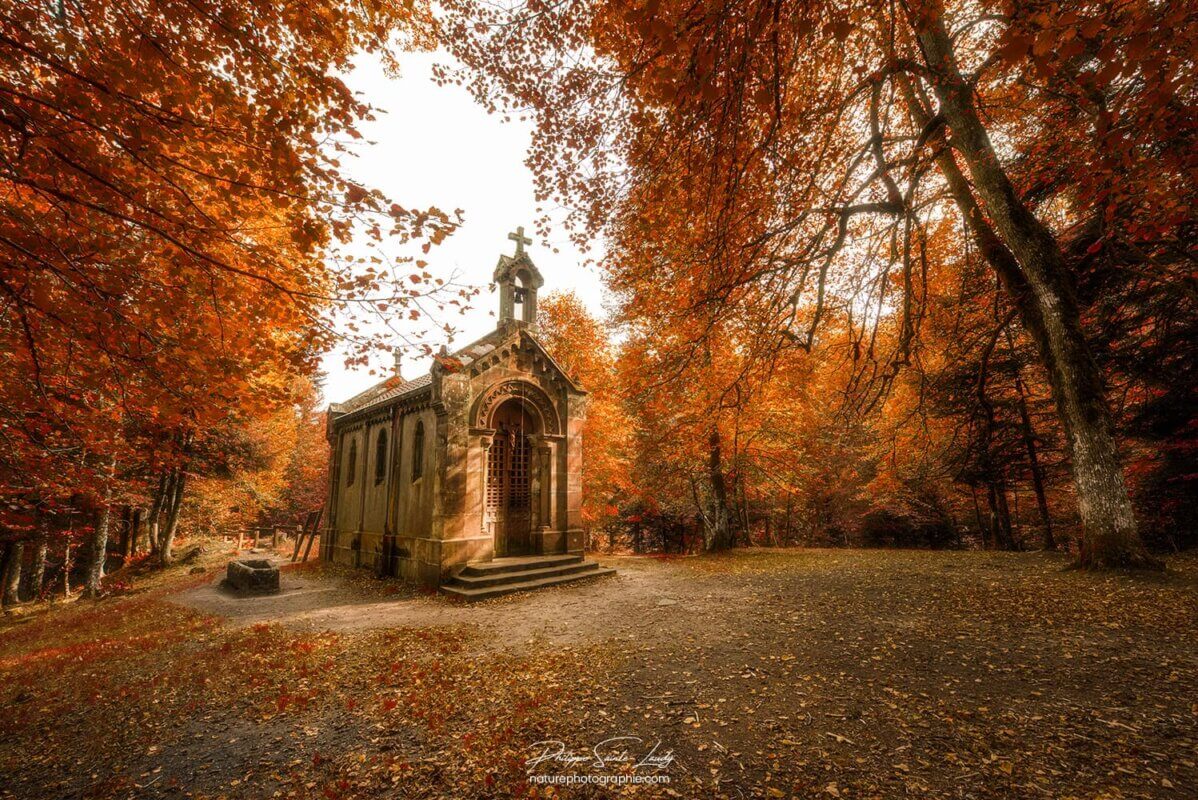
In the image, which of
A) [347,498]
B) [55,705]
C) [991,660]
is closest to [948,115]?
[991,660]

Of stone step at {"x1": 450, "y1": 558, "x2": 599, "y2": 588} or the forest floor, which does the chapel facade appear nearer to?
stone step at {"x1": 450, "y1": 558, "x2": 599, "y2": 588}

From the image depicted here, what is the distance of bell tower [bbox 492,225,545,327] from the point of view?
48.0 ft

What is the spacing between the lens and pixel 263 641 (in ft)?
25.1

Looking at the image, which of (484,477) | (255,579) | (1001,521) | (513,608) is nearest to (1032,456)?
(1001,521)

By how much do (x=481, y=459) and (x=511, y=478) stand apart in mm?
1495

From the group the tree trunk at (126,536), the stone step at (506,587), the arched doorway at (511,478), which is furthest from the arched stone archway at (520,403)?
the tree trunk at (126,536)

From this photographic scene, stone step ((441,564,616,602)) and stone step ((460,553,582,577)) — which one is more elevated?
stone step ((460,553,582,577))

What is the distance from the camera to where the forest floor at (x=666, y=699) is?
11.2ft

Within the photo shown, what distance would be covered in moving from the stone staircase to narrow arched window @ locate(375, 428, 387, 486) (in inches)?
227

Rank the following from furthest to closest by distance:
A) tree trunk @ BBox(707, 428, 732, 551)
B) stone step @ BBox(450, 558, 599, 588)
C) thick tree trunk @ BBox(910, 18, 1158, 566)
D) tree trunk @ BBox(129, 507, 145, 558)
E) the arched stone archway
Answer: tree trunk @ BBox(129, 507, 145, 558), tree trunk @ BBox(707, 428, 732, 551), the arched stone archway, stone step @ BBox(450, 558, 599, 588), thick tree trunk @ BBox(910, 18, 1158, 566)

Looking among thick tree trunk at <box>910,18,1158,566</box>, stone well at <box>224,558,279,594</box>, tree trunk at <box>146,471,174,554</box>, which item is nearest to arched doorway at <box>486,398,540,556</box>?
stone well at <box>224,558,279,594</box>

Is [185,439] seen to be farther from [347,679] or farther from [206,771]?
[206,771]

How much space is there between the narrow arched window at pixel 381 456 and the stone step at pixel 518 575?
5.93 meters
